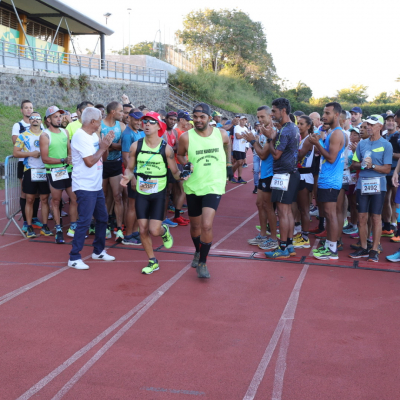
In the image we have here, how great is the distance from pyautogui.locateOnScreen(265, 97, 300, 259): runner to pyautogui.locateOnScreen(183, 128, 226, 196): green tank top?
1152 millimetres

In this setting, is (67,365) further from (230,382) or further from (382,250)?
(382,250)

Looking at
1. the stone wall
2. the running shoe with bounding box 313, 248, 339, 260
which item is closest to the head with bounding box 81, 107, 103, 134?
the running shoe with bounding box 313, 248, 339, 260

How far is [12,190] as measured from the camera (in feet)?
25.8

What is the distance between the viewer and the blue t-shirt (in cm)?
733

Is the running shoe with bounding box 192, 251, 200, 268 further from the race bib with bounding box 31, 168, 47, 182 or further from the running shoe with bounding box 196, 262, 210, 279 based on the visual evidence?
the race bib with bounding box 31, 168, 47, 182

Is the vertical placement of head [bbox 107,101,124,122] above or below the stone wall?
below

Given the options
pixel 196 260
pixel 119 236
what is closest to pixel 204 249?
pixel 196 260

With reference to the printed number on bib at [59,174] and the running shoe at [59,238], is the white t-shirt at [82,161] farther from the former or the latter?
the running shoe at [59,238]

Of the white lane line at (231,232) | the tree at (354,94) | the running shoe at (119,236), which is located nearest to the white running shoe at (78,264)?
the running shoe at (119,236)

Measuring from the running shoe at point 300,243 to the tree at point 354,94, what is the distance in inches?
3439

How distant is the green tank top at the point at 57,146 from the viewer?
7285mm

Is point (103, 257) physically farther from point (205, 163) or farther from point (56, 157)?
point (205, 163)

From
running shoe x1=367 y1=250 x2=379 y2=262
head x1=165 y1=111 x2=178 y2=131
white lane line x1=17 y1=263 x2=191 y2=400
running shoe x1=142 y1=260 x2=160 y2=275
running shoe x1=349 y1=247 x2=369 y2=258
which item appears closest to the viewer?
white lane line x1=17 y1=263 x2=191 y2=400

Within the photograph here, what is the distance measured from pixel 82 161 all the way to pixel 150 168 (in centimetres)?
98
